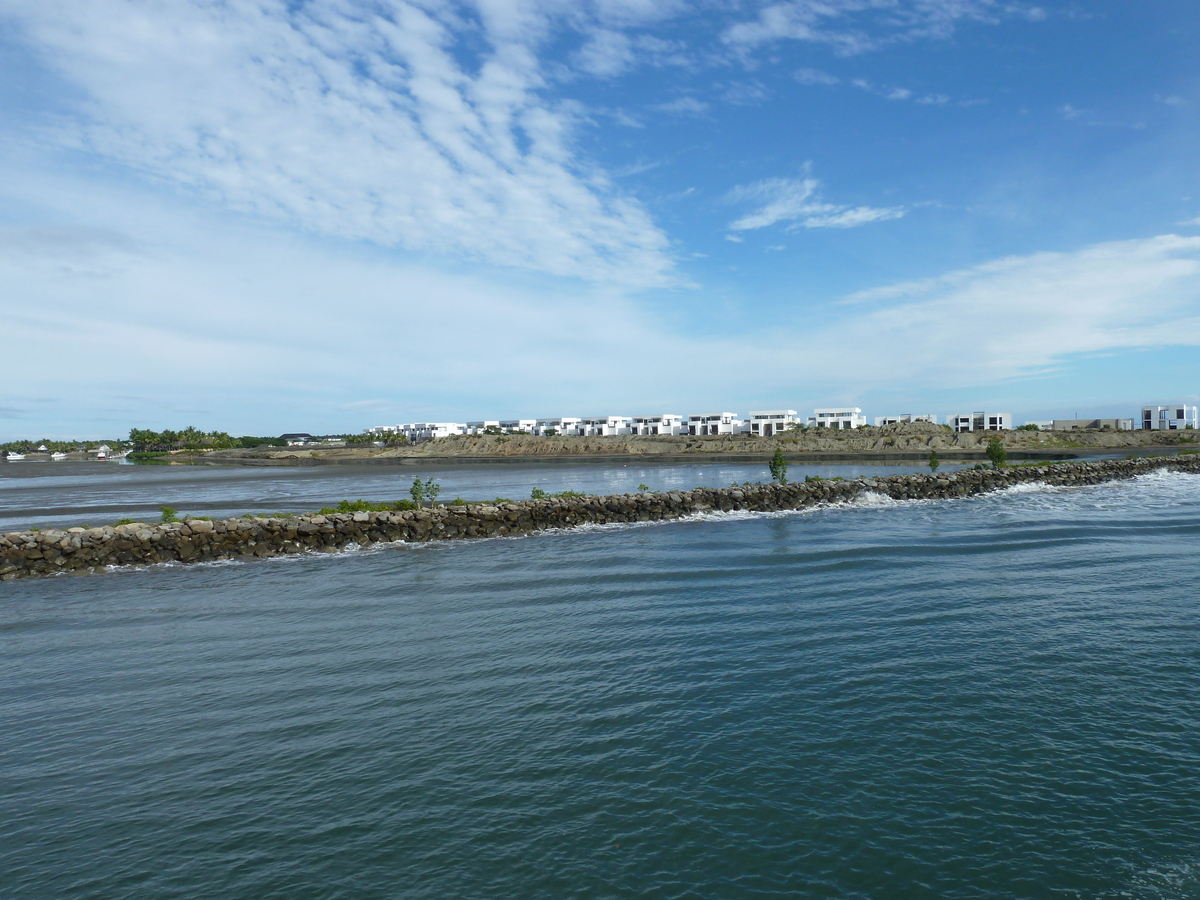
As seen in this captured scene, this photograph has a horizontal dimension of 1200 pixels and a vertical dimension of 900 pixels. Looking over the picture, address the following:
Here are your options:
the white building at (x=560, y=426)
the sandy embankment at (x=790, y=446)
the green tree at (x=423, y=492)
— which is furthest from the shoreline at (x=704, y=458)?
the white building at (x=560, y=426)

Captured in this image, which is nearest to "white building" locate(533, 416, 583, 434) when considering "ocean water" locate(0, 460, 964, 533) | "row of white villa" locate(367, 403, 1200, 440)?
"row of white villa" locate(367, 403, 1200, 440)

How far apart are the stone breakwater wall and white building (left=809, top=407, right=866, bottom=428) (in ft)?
368

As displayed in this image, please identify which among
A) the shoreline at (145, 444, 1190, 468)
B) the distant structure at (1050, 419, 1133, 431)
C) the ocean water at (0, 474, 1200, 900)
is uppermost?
the distant structure at (1050, 419, 1133, 431)

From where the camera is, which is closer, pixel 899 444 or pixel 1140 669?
pixel 1140 669

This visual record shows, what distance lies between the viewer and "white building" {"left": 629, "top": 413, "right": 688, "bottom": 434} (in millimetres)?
162250

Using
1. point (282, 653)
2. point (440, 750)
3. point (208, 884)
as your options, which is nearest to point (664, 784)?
Result: point (440, 750)

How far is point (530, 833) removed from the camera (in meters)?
6.72

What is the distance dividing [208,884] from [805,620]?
10.9 m

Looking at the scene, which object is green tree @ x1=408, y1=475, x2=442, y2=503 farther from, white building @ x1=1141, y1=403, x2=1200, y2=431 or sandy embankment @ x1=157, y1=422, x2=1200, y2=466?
white building @ x1=1141, y1=403, x2=1200, y2=431

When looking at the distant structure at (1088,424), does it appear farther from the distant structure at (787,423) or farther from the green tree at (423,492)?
the green tree at (423,492)

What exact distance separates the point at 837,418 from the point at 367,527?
14081 centimetres

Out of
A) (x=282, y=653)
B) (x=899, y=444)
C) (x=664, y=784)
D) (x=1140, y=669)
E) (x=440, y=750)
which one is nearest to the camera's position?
(x=664, y=784)

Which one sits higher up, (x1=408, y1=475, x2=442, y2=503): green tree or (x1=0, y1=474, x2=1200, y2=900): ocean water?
(x1=408, y1=475, x2=442, y2=503): green tree

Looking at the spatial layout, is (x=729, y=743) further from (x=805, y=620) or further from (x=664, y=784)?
(x=805, y=620)
